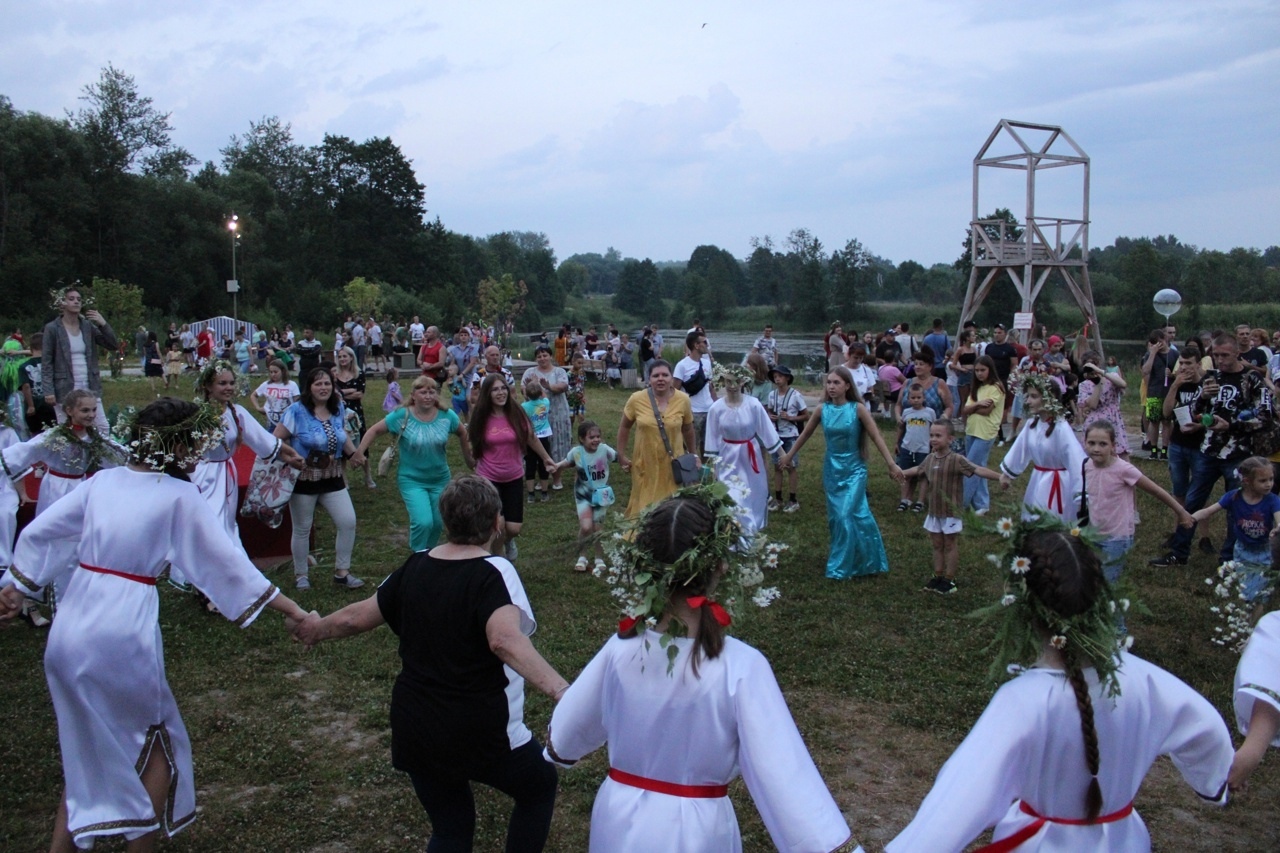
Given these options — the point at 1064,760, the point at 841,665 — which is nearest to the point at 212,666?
the point at 841,665

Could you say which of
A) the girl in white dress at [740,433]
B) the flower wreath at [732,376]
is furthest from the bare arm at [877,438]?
the flower wreath at [732,376]

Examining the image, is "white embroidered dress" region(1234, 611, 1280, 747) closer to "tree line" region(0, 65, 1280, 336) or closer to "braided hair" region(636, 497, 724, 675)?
"braided hair" region(636, 497, 724, 675)

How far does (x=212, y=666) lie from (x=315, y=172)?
70.5 metres

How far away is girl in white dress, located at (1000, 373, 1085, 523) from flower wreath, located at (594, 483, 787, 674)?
4.95 metres

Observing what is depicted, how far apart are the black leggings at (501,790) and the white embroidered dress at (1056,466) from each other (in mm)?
4893

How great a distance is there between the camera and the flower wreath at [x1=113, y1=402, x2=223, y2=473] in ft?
13.9

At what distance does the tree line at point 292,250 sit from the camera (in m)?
46.6

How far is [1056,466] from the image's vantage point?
7391 millimetres

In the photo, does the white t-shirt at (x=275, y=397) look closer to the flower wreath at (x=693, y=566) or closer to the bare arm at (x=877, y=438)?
the bare arm at (x=877, y=438)

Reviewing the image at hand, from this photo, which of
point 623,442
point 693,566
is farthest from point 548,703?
point 693,566

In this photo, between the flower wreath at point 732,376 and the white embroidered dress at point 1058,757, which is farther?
the flower wreath at point 732,376

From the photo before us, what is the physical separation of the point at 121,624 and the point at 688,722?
2.61 metres

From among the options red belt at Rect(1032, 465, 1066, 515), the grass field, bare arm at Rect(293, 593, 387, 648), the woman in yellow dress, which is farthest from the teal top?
red belt at Rect(1032, 465, 1066, 515)

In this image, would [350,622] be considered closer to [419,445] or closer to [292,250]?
[419,445]
